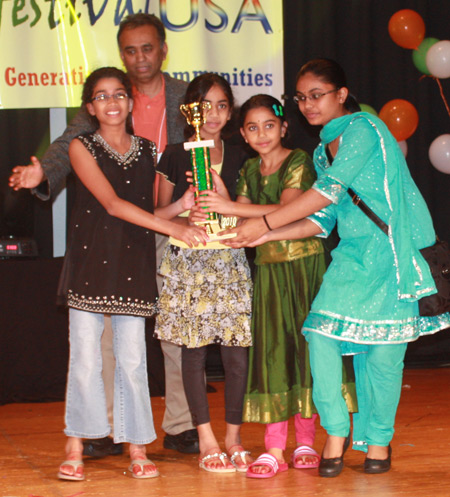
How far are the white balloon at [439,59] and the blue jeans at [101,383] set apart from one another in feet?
9.81

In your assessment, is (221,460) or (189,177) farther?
(189,177)

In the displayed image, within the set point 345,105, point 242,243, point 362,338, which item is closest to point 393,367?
Answer: point 362,338

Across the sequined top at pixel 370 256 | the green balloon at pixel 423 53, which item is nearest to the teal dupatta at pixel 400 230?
the sequined top at pixel 370 256

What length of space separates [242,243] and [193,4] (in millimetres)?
2538

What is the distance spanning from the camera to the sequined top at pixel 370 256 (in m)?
2.70

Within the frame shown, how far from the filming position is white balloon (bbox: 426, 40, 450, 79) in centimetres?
493

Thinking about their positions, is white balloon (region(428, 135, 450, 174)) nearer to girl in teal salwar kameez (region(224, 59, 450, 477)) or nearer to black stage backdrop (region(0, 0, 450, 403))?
black stage backdrop (region(0, 0, 450, 403))

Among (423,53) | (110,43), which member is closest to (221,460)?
(110,43)

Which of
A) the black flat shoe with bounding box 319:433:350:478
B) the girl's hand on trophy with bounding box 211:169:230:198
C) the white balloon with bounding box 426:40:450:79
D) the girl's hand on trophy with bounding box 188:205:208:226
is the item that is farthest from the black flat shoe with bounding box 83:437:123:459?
the white balloon with bounding box 426:40:450:79

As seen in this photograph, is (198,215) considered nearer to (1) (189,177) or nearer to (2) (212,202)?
(2) (212,202)

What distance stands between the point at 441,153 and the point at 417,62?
0.63 metres

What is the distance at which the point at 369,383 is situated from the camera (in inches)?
112

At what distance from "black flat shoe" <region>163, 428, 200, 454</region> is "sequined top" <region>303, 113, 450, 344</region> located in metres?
0.78

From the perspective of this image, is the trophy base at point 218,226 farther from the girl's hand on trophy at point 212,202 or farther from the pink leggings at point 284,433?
the pink leggings at point 284,433
